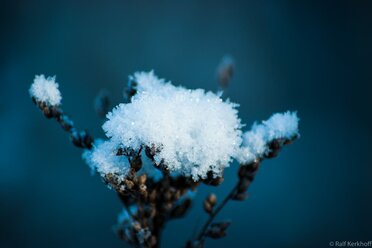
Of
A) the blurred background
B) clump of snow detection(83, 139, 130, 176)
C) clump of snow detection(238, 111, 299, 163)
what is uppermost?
the blurred background

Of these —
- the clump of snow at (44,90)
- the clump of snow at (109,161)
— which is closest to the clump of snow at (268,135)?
the clump of snow at (109,161)

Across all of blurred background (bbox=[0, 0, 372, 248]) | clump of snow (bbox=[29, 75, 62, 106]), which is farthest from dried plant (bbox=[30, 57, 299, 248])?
blurred background (bbox=[0, 0, 372, 248])

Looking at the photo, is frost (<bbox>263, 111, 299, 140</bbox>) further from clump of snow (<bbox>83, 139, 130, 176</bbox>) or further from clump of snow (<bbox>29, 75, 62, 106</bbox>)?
clump of snow (<bbox>29, 75, 62, 106</bbox>)

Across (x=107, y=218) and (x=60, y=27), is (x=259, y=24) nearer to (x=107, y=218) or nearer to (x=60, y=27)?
(x=60, y=27)

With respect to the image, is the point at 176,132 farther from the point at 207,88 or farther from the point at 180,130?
the point at 207,88

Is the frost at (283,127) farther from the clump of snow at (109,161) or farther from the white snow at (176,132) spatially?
the clump of snow at (109,161)

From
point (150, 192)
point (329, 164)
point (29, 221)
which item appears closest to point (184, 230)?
point (29, 221)
